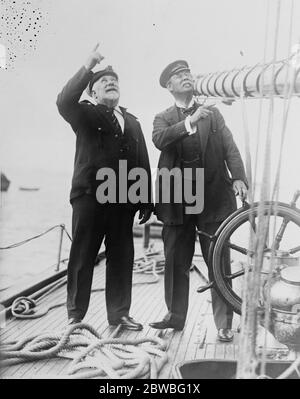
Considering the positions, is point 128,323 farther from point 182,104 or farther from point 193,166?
point 182,104

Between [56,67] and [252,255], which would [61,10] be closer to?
[56,67]

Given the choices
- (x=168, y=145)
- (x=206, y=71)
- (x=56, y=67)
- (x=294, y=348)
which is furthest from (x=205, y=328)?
(x=56, y=67)

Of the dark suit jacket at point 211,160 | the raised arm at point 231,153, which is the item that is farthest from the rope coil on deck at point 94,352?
the raised arm at point 231,153

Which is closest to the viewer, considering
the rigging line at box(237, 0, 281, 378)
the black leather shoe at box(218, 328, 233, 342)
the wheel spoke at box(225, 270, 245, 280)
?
the rigging line at box(237, 0, 281, 378)

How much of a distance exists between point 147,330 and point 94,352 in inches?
15.1

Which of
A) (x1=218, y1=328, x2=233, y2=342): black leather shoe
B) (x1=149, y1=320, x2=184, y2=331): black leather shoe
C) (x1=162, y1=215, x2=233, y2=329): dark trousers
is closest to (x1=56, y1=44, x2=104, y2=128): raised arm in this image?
(x1=162, y1=215, x2=233, y2=329): dark trousers

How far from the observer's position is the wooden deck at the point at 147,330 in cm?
243

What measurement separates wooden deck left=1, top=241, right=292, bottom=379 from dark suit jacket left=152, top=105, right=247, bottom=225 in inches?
22.7

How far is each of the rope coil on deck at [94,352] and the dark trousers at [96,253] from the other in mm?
184

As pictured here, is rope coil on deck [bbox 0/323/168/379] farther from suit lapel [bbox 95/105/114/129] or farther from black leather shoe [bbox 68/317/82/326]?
suit lapel [bbox 95/105/114/129]

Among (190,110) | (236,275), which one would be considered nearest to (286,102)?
(190,110)

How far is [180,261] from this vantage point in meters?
2.87

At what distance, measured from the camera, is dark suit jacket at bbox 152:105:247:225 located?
2770 mm

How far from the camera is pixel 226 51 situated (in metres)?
2.88
